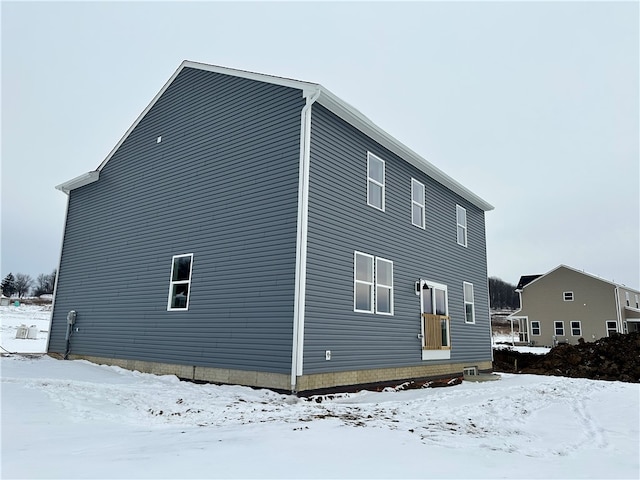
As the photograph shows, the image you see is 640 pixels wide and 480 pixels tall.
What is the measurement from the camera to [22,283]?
85.8 meters

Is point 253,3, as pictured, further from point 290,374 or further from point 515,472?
point 515,472

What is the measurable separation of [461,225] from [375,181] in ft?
18.0

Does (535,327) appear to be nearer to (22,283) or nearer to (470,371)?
(470,371)

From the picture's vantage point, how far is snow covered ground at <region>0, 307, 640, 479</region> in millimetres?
3729

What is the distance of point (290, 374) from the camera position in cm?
768

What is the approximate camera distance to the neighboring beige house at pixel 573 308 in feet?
104

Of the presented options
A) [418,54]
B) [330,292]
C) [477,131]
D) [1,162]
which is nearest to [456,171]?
[477,131]

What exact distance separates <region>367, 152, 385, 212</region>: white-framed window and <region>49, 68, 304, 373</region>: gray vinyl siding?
2.50 m

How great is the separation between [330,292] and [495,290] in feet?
311

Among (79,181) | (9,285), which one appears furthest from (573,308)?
(9,285)

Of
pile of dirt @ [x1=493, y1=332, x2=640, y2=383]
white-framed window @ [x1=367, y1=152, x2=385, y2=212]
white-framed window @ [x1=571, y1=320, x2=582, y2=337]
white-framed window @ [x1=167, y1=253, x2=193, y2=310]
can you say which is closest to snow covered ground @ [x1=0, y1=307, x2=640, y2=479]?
white-framed window @ [x1=167, y1=253, x2=193, y2=310]

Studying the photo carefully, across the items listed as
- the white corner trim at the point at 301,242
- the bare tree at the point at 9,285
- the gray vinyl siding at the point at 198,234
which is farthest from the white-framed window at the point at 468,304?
the bare tree at the point at 9,285

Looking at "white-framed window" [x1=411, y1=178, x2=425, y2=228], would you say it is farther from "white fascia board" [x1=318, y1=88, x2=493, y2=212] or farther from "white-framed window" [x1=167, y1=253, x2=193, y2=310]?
"white-framed window" [x1=167, y1=253, x2=193, y2=310]

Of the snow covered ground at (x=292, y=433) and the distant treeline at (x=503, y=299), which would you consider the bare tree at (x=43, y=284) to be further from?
the distant treeline at (x=503, y=299)
